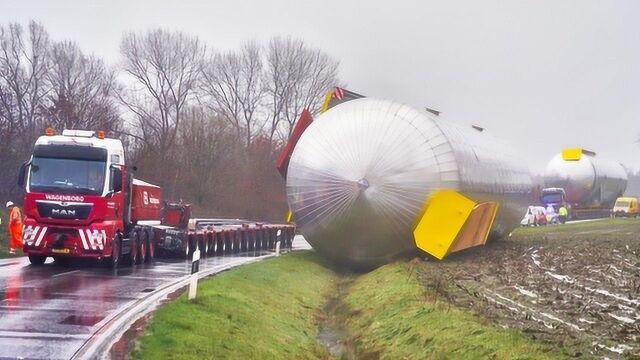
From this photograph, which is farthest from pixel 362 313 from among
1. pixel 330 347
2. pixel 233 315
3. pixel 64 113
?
pixel 64 113

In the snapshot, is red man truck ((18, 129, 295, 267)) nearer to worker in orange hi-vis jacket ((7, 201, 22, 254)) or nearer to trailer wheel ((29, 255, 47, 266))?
trailer wheel ((29, 255, 47, 266))

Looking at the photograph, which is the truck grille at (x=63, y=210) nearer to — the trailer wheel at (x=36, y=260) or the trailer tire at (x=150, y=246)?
the trailer wheel at (x=36, y=260)

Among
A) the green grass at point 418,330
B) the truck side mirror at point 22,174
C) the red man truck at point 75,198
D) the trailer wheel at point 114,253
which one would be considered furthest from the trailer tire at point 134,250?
the green grass at point 418,330

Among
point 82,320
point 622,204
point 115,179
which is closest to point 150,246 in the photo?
point 115,179

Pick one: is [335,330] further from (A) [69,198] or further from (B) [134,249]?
(B) [134,249]

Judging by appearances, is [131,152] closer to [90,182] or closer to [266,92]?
[266,92]

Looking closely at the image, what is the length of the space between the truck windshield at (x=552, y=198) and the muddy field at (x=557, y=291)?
30.2m

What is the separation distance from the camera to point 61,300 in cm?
1251

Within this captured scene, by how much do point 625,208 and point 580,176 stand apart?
7.74m

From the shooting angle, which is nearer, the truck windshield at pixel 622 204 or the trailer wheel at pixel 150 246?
the trailer wheel at pixel 150 246

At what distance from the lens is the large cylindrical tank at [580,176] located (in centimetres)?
5475

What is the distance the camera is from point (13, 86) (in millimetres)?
49406

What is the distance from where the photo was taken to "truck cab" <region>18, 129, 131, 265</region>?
684 inches

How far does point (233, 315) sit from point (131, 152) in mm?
44158
